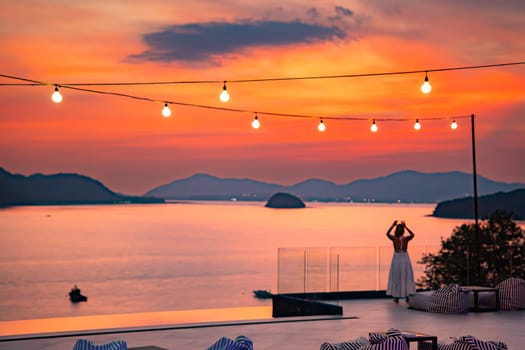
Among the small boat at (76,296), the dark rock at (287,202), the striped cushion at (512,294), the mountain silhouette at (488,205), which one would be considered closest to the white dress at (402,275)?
the striped cushion at (512,294)

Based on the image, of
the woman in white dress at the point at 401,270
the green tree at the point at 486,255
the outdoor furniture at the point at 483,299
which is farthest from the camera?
the green tree at the point at 486,255

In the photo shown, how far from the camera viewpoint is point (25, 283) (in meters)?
64.8

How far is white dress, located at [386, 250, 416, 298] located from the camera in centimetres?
1334

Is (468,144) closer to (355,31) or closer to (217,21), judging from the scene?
(355,31)

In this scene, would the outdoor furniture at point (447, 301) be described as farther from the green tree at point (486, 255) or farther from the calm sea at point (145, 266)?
the calm sea at point (145, 266)

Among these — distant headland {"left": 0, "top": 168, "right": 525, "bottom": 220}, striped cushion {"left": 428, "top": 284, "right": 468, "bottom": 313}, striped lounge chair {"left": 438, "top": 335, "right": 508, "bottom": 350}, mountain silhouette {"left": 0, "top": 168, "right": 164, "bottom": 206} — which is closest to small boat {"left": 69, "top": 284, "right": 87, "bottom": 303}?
distant headland {"left": 0, "top": 168, "right": 525, "bottom": 220}

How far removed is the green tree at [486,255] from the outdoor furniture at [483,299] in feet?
11.8

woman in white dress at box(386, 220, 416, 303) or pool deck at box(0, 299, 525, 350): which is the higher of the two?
woman in white dress at box(386, 220, 416, 303)

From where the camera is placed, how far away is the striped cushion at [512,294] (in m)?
13.1

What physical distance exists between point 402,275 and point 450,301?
1.07 metres

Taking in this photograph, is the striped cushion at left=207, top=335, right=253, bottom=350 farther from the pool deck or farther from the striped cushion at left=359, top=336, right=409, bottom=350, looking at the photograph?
the pool deck

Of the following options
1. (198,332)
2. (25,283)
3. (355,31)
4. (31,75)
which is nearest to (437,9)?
(198,332)

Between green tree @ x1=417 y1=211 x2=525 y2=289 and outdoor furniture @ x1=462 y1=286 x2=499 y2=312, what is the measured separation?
11.8 ft

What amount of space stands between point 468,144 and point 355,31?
14.2 metres
